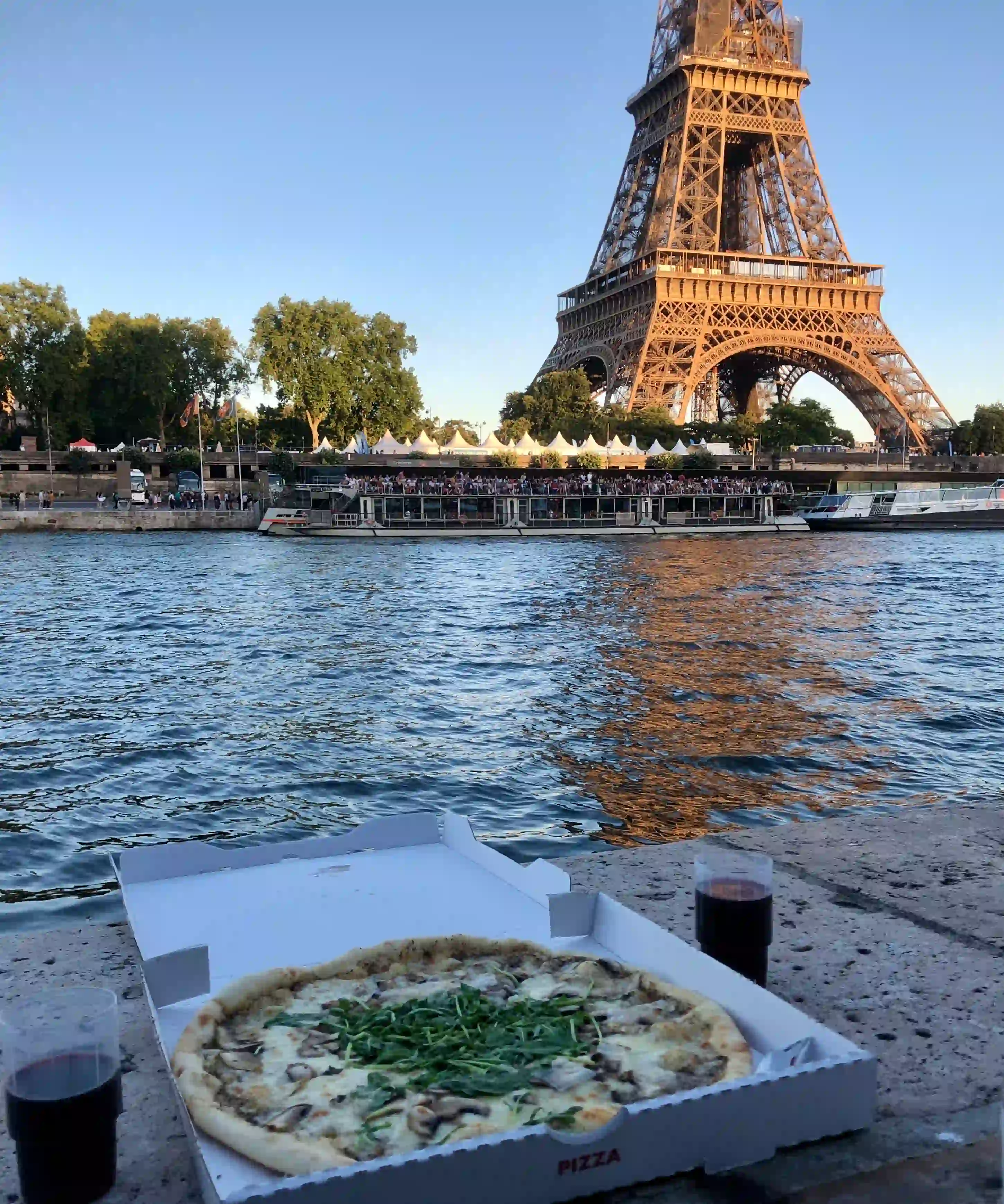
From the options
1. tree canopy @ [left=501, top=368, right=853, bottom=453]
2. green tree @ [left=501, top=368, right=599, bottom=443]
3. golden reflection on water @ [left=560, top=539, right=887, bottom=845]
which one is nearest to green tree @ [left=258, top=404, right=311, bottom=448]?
tree canopy @ [left=501, top=368, right=853, bottom=453]

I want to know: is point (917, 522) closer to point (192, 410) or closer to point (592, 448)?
point (592, 448)

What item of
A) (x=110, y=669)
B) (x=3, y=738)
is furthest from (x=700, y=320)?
(x=3, y=738)

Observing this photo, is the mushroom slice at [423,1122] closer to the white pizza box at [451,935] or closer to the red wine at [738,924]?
the white pizza box at [451,935]

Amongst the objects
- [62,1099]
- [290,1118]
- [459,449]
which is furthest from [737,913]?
[459,449]

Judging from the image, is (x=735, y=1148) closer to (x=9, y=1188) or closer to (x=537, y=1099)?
(x=537, y=1099)

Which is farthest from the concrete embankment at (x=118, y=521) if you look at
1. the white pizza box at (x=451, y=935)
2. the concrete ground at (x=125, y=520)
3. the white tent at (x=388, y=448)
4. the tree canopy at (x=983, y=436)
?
the white pizza box at (x=451, y=935)
